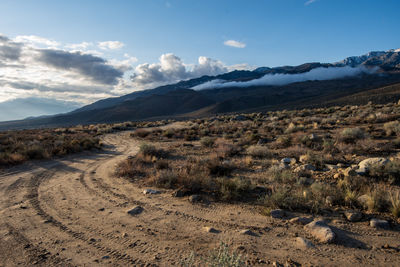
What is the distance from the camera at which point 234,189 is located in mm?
5727

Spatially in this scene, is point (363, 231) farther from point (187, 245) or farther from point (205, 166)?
point (205, 166)

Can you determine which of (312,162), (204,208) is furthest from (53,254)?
(312,162)

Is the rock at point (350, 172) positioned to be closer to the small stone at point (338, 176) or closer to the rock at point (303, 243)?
the small stone at point (338, 176)

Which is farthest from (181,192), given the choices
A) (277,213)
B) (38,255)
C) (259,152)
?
(259,152)

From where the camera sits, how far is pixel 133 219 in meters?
4.54

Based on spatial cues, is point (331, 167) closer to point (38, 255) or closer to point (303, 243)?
point (303, 243)

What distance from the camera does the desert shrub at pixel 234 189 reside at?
17.8 ft

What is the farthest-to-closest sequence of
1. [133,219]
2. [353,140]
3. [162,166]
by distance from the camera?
1. [353,140]
2. [162,166]
3. [133,219]

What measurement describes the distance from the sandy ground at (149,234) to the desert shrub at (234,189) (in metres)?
0.42

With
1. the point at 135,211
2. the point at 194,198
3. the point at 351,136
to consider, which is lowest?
the point at 351,136

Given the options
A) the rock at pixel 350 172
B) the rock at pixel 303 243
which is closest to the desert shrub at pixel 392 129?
the rock at pixel 350 172

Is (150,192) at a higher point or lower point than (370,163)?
higher

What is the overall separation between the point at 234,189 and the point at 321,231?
2.39 meters

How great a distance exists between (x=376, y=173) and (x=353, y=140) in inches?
202
